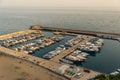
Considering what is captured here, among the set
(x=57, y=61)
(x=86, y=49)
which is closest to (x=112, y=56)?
(x=86, y=49)

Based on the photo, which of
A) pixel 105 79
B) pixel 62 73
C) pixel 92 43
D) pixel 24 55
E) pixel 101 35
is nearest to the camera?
pixel 105 79

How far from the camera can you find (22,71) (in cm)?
4572

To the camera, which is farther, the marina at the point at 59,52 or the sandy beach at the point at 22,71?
the marina at the point at 59,52

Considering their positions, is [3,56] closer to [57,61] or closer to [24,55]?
[24,55]

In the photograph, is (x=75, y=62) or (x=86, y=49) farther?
(x=86, y=49)

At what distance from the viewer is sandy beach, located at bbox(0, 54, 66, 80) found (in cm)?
4294

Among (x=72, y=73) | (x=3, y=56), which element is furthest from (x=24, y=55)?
(x=72, y=73)

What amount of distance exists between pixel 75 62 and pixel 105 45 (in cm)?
1969

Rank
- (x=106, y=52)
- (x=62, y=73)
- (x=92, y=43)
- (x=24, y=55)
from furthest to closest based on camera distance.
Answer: (x=92, y=43) → (x=106, y=52) → (x=24, y=55) → (x=62, y=73)

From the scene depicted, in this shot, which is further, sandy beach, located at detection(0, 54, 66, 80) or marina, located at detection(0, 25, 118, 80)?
marina, located at detection(0, 25, 118, 80)

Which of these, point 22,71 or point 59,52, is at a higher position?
point 59,52

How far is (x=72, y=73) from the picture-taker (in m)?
44.0

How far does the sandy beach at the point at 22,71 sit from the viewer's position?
42.9 m

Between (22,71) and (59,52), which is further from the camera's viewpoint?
(59,52)
